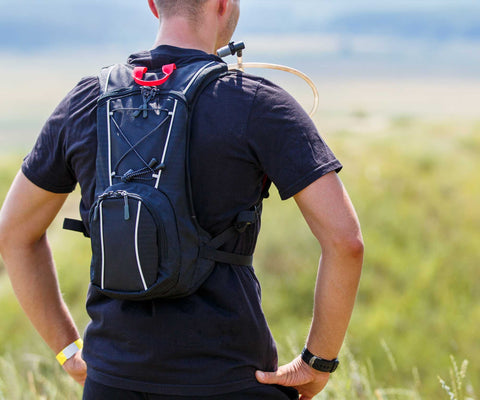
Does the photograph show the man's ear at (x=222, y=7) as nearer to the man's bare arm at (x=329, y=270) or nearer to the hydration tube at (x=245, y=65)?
the hydration tube at (x=245, y=65)

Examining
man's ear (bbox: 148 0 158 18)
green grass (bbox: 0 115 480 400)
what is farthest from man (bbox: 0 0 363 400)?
green grass (bbox: 0 115 480 400)

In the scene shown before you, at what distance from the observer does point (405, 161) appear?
1082 centimetres

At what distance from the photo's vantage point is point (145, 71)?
1.60 meters

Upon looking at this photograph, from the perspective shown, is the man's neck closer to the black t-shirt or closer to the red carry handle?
the red carry handle

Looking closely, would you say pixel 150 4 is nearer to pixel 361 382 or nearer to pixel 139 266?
pixel 139 266

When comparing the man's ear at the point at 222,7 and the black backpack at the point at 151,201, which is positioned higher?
the man's ear at the point at 222,7

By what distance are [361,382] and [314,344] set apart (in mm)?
1321

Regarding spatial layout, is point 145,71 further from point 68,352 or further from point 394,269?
point 394,269

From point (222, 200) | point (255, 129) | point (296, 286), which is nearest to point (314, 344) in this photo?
point (222, 200)

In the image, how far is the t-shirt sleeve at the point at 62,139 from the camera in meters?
1.62

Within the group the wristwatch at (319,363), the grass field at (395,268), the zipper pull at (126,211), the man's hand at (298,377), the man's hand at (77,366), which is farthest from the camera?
the grass field at (395,268)

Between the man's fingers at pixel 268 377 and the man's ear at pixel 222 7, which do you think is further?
the man's ear at pixel 222 7

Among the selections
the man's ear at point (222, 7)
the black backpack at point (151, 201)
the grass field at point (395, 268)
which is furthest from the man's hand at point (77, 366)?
the grass field at point (395, 268)

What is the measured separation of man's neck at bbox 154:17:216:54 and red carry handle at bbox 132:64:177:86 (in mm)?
114
